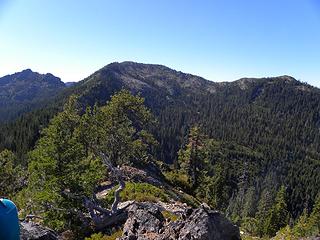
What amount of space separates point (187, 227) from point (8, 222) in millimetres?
12192

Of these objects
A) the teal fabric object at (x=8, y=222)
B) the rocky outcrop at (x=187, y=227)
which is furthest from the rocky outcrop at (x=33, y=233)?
the teal fabric object at (x=8, y=222)

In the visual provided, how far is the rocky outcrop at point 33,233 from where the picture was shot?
15.3m

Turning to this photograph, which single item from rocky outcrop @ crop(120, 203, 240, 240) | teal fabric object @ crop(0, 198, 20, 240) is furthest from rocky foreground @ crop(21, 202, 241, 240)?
teal fabric object @ crop(0, 198, 20, 240)

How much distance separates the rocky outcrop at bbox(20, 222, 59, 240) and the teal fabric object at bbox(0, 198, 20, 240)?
11.3 m

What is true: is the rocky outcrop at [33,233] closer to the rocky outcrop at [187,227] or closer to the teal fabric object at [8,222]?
the rocky outcrop at [187,227]

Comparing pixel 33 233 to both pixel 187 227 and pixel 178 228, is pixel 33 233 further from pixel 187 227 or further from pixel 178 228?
pixel 187 227

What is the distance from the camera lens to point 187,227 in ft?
52.5

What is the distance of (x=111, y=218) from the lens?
23906 millimetres

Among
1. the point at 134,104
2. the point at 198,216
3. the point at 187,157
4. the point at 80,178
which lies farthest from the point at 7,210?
the point at 187,157

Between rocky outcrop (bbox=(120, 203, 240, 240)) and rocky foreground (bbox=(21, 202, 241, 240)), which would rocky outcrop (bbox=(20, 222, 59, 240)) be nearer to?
rocky foreground (bbox=(21, 202, 241, 240))

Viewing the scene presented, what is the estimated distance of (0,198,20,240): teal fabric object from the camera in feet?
15.5

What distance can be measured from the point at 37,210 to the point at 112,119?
17797 millimetres

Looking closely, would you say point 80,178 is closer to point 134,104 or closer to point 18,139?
point 134,104

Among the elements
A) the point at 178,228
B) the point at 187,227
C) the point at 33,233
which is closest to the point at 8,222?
the point at 33,233
